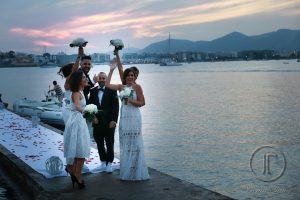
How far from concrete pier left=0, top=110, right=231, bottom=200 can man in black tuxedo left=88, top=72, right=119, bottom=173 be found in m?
0.48

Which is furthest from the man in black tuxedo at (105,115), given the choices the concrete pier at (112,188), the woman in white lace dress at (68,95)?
the woman in white lace dress at (68,95)

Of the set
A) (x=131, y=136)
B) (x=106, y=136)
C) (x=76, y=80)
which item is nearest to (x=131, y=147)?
(x=131, y=136)

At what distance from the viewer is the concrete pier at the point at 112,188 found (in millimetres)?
7676

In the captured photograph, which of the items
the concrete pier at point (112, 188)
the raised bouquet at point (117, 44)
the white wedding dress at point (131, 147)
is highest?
the raised bouquet at point (117, 44)

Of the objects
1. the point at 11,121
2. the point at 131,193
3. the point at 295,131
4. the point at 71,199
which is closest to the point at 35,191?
the point at 71,199

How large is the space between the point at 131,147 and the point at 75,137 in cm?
124

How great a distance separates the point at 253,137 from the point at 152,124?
9.37 m

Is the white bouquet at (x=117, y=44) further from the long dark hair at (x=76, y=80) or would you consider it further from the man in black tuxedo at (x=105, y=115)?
the long dark hair at (x=76, y=80)

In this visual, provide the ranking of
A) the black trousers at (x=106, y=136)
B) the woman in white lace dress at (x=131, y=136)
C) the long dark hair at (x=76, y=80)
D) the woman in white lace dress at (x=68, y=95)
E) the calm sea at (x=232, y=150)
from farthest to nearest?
the calm sea at (x=232, y=150) < the black trousers at (x=106, y=136) < the woman in white lace dress at (x=131, y=136) < the woman in white lace dress at (x=68, y=95) < the long dark hair at (x=76, y=80)

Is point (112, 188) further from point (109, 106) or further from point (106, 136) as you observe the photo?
point (109, 106)

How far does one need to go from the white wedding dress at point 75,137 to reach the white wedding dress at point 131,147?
0.91 m

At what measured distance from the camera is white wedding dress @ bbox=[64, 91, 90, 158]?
321 inches

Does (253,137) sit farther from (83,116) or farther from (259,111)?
(83,116)

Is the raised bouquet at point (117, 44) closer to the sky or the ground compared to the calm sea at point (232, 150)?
closer to the sky
